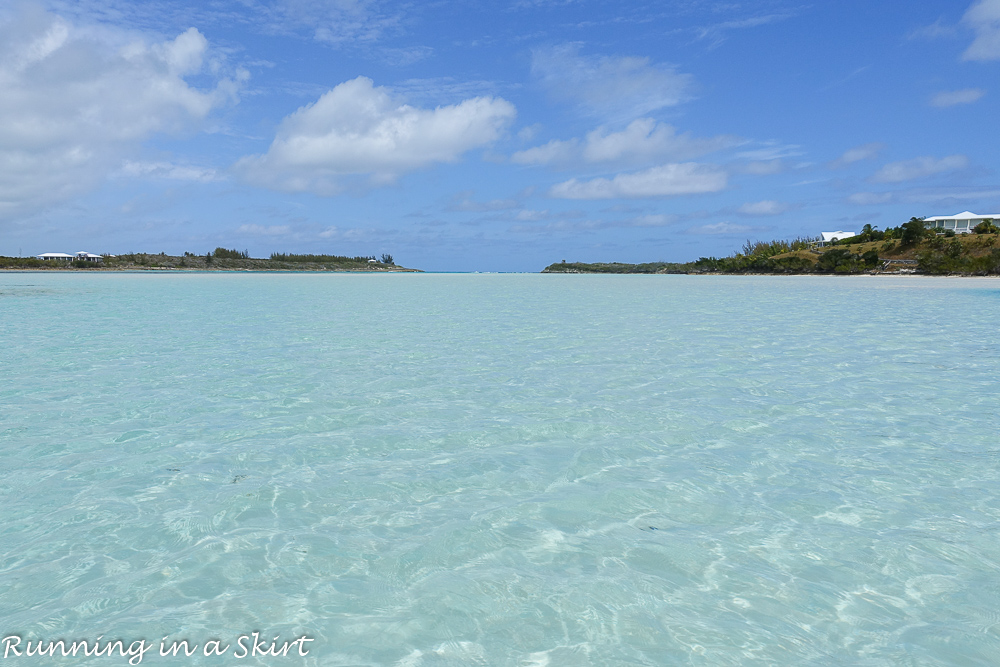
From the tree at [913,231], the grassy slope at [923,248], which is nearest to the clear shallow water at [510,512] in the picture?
the grassy slope at [923,248]

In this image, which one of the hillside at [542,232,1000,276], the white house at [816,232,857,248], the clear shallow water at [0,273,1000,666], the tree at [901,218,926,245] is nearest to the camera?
the clear shallow water at [0,273,1000,666]

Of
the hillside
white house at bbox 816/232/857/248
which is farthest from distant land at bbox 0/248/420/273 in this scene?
white house at bbox 816/232/857/248

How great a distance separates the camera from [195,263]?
145125mm

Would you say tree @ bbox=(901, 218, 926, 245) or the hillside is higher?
tree @ bbox=(901, 218, 926, 245)

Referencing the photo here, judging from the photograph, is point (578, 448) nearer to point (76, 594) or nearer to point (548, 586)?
point (548, 586)

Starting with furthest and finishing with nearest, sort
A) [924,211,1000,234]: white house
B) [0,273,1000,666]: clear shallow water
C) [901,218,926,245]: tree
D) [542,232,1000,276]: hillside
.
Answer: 1. [924,211,1000,234]: white house
2. [901,218,926,245]: tree
3. [542,232,1000,276]: hillside
4. [0,273,1000,666]: clear shallow water

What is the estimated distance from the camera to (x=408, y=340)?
16.1 m

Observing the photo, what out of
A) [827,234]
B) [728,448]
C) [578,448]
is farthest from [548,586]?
[827,234]

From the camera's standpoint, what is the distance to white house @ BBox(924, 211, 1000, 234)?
111m

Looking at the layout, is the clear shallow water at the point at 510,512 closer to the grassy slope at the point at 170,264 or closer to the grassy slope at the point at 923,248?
the grassy slope at the point at 923,248

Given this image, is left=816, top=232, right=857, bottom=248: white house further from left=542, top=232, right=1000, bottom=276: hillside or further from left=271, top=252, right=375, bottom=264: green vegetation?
left=271, top=252, right=375, bottom=264: green vegetation

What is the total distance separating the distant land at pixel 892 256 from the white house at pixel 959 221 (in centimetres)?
1280

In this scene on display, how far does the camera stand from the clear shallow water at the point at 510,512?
142 inches

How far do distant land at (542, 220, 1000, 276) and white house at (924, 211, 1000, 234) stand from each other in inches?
504
